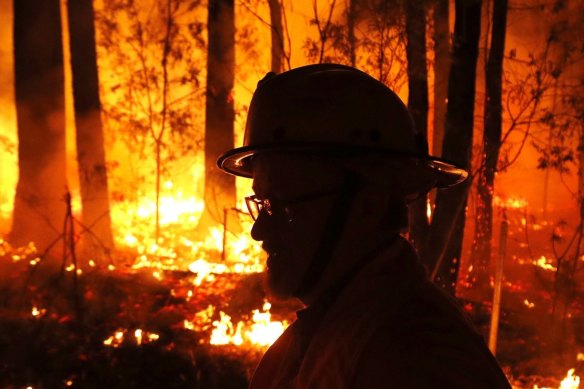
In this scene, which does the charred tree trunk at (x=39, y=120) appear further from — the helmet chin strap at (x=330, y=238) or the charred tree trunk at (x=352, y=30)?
the helmet chin strap at (x=330, y=238)

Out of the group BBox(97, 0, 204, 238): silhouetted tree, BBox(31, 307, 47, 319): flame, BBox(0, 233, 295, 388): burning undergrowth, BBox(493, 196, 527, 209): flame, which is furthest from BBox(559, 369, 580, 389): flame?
BBox(97, 0, 204, 238): silhouetted tree

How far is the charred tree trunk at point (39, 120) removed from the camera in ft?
32.6

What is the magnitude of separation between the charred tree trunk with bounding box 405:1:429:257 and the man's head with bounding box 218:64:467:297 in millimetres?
6071

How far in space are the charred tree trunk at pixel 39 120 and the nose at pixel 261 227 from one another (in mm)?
8436

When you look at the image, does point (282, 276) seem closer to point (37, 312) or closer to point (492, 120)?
point (37, 312)

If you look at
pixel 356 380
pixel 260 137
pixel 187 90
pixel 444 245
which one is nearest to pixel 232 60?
pixel 187 90

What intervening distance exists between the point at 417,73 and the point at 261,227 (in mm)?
6758

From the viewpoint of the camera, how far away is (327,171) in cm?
196

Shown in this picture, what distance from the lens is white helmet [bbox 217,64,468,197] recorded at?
1.95 meters

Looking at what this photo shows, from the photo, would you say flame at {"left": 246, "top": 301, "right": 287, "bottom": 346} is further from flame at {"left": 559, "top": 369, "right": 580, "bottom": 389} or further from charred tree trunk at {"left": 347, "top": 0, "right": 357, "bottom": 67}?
charred tree trunk at {"left": 347, "top": 0, "right": 357, "bottom": 67}

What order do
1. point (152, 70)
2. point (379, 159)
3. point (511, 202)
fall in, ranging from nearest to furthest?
point (379, 159) < point (152, 70) < point (511, 202)

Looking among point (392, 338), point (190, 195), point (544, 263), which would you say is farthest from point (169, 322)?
point (190, 195)

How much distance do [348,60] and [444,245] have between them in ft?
9.69

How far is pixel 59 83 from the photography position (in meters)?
10.1
